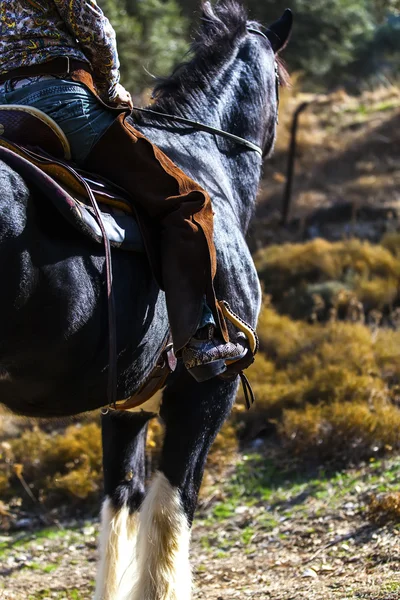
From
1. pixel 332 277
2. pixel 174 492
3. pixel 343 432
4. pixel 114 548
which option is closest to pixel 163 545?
pixel 174 492

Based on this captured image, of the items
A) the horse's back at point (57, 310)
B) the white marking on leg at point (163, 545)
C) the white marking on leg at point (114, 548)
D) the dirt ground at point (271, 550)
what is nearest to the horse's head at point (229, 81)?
the horse's back at point (57, 310)

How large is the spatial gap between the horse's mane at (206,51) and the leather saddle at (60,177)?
111 centimetres

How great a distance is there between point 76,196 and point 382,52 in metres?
24.9

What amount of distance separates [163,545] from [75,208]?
1815 millimetres

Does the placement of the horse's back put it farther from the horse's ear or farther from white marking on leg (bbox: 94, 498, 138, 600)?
the horse's ear

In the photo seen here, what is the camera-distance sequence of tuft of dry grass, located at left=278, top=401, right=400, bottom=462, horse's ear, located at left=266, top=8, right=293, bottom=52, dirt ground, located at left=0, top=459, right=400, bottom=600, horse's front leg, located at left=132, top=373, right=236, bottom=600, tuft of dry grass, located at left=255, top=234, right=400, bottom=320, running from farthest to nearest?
tuft of dry grass, located at left=255, top=234, right=400, bottom=320, tuft of dry grass, located at left=278, top=401, right=400, bottom=462, horse's ear, located at left=266, top=8, right=293, bottom=52, dirt ground, located at left=0, top=459, right=400, bottom=600, horse's front leg, located at left=132, top=373, right=236, bottom=600

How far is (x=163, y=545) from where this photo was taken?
3.91 meters

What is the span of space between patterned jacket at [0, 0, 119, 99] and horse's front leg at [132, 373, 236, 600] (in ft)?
5.21

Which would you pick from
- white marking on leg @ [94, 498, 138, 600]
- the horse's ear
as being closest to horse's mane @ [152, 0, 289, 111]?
the horse's ear

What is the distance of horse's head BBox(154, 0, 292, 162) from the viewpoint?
14.4 ft

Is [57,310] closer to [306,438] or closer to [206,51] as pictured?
[206,51]

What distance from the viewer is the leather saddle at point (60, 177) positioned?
2955 millimetres

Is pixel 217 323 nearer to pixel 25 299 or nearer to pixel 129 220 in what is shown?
pixel 129 220

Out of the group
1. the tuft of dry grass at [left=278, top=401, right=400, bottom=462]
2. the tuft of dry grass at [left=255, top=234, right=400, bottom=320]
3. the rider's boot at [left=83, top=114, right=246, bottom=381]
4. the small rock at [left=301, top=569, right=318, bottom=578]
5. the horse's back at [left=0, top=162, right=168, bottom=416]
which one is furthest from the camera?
the tuft of dry grass at [left=255, top=234, right=400, bottom=320]
